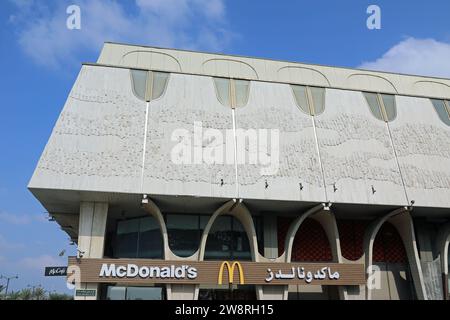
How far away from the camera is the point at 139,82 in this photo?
2419 cm

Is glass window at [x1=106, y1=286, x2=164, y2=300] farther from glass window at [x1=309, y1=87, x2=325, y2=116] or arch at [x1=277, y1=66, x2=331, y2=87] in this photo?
arch at [x1=277, y1=66, x2=331, y2=87]

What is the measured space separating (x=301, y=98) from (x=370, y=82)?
9.39 meters

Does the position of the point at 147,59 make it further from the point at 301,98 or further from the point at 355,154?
the point at 355,154

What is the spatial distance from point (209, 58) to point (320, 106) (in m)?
9.18

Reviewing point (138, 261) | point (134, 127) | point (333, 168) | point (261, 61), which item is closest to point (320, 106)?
point (333, 168)

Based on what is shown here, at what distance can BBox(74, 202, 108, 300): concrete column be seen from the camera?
68.0 feet

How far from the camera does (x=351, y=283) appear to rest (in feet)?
74.0

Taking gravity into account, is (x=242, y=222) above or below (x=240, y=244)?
above

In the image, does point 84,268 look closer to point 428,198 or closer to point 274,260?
point 274,260

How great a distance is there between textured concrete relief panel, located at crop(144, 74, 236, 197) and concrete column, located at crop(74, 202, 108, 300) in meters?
3.07

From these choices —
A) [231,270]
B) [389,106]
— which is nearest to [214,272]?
[231,270]

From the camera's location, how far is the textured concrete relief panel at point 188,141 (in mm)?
21531

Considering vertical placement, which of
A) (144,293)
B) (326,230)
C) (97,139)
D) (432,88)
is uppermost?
(432,88)

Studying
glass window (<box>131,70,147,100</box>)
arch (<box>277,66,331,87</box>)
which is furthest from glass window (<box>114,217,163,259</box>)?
arch (<box>277,66,331,87</box>)
